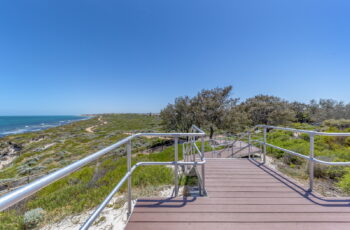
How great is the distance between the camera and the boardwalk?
6.39ft

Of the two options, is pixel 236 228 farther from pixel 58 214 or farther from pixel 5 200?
pixel 58 214

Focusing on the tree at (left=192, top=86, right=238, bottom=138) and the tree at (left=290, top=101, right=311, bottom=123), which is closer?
the tree at (left=192, top=86, right=238, bottom=138)

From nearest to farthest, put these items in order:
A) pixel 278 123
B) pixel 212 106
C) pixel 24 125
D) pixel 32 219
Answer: pixel 32 219 → pixel 212 106 → pixel 278 123 → pixel 24 125

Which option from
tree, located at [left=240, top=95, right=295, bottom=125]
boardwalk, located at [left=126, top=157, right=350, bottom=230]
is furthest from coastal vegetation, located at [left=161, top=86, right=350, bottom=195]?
boardwalk, located at [left=126, top=157, right=350, bottom=230]

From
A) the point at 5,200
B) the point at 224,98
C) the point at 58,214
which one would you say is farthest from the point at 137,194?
the point at 224,98

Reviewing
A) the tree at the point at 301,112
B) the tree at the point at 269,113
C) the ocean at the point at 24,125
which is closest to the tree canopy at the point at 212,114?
the tree at the point at 269,113

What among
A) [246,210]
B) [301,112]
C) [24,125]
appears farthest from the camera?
[24,125]

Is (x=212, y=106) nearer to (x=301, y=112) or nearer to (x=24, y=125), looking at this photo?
(x=301, y=112)

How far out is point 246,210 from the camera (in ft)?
7.30

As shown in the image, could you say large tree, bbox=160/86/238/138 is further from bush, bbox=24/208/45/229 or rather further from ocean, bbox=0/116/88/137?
ocean, bbox=0/116/88/137

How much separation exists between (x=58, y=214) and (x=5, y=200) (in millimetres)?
3271

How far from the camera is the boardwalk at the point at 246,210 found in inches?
76.7

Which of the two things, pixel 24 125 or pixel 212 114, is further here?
pixel 24 125

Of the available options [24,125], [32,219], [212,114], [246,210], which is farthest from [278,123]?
[24,125]
